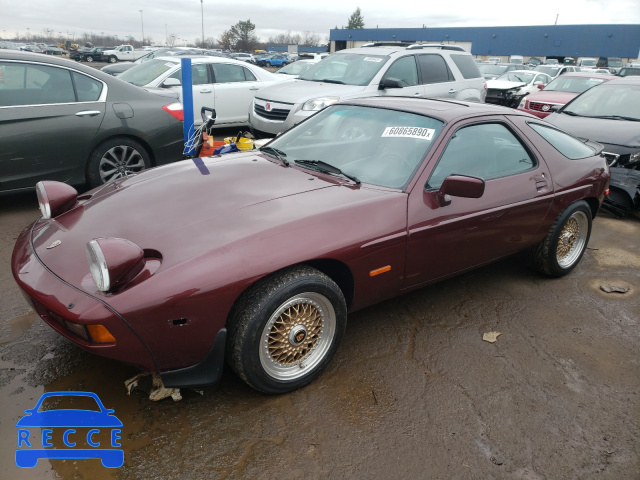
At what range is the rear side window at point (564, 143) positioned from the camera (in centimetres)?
402

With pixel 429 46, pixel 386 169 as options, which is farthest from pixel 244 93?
pixel 386 169

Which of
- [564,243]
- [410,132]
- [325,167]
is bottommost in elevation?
[564,243]

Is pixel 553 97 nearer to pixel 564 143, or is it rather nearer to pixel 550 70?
pixel 564 143

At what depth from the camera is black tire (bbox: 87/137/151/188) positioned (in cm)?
516

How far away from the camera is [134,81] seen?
337 inches

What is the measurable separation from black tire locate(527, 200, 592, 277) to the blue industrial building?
49619 mm

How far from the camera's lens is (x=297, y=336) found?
8.54 ft

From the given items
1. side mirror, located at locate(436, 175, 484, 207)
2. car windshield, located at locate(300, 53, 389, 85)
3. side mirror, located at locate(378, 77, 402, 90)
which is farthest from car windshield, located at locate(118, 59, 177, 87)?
side mirror, located at locate(436, 175, 484, 207)

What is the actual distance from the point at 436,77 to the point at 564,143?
185 inches

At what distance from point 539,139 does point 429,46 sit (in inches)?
227

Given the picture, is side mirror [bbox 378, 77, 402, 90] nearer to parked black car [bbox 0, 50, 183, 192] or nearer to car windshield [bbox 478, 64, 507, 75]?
parked black car [bbox 0, 50, 183, 192]

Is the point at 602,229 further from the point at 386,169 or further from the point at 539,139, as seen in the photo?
the point at 386,169

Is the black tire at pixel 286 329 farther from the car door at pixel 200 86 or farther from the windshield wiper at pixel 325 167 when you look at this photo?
the car door at pixel 200 86

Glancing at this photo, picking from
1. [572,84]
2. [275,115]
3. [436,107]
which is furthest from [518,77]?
[436,107]
